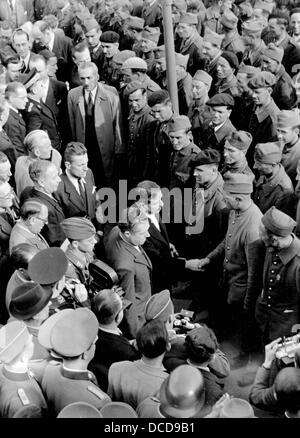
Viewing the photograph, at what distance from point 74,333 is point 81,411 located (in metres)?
0.63

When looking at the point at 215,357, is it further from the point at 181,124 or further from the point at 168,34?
the point at 168,34

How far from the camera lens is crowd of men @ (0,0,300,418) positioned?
12.9ft

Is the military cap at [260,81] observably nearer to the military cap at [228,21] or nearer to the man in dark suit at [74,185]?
the man in dark suit at [74,185]

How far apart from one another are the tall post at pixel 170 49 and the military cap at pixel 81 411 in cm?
469

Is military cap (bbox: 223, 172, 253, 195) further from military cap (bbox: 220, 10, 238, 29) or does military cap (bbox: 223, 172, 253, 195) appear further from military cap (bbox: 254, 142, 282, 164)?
military cap (bbox: 220, 10, 238, 29)

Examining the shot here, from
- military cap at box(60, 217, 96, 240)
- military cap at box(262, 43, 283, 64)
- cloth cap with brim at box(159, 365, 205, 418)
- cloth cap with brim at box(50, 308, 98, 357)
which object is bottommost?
military cap at box(262, 43, 283, 64)

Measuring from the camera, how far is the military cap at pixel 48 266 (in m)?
4.67

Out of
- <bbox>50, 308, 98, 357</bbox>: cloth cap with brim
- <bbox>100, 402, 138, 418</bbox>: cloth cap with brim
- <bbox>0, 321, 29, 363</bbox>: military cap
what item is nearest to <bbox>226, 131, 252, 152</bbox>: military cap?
<bbox>50, 308, 98, 357</bbox>: cloth cap with brim

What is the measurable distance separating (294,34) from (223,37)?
1067mm

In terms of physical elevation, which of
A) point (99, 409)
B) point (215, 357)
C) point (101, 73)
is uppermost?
point (99, 409)

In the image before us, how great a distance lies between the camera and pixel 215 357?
14.5ft

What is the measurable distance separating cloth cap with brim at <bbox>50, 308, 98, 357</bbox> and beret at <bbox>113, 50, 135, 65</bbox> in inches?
216

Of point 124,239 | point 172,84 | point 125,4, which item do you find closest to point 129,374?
point 124,239

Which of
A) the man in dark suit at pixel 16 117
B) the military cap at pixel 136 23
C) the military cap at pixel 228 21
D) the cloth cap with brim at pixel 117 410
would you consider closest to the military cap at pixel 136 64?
the man in dark suit at pixel 16 117
